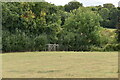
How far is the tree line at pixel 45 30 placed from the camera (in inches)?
1227

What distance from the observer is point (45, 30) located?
110 ft

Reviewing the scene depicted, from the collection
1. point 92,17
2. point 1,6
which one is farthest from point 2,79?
point 92,17

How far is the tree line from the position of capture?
31.2 metres

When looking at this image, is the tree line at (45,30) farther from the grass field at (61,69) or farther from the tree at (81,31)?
the grass field at (61,69)

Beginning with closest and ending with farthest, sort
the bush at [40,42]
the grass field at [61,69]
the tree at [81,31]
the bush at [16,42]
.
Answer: the grass field at [61,69], the bush at [16,42], the bush at [40,42], the tree at [81,31]

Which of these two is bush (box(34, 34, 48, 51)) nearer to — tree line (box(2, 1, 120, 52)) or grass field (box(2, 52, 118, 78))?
tree line (box(2, 1, 120, 52))

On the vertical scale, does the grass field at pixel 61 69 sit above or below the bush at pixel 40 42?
above

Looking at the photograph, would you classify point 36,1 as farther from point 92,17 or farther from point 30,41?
point 92,17

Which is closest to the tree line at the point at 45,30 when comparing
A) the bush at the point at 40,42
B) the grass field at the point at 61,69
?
the bush at the point at 40,42

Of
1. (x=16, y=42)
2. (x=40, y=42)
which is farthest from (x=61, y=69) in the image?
(x=40, y=42)

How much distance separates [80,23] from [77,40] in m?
2.42

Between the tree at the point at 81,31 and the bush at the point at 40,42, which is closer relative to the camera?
the bush at the point at 40,42

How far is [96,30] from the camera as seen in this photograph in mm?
34875

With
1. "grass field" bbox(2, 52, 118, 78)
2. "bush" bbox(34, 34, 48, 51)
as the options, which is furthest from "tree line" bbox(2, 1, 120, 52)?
"grass field" bbox(2, 52, 118, 78)
